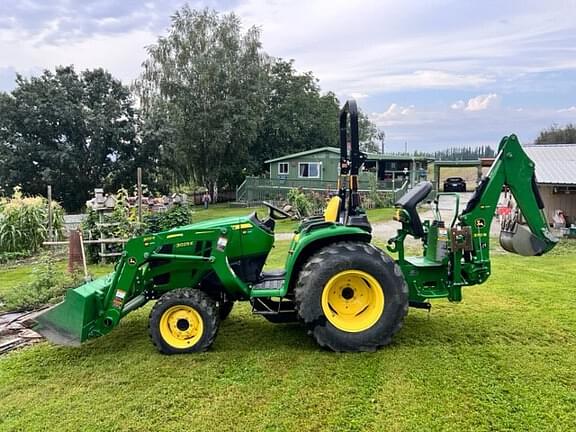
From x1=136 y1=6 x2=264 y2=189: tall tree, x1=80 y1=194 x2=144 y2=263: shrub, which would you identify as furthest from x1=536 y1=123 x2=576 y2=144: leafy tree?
x1=80 y1=194 x2=144 y2=263: shrub

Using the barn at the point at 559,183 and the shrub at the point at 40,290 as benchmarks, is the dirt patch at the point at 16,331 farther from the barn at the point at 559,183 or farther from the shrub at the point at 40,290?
the barn at the point at 559,183

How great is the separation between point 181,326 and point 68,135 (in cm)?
2117

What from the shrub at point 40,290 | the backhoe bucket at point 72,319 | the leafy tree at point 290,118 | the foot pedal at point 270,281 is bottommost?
the shrub at point 40,290

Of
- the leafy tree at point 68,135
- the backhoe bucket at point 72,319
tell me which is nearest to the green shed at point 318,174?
the leafy tree at point 68,135

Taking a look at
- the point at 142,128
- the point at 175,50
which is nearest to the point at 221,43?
the point at 175,50

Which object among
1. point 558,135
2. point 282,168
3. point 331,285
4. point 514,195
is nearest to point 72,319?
point 331,285

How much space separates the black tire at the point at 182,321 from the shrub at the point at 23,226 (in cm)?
817

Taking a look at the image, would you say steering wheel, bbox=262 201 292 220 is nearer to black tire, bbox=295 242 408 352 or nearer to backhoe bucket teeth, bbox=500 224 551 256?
black tire, bbox=295 242 408 352

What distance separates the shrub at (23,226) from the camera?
426 inches

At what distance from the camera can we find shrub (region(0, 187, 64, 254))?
10.8 meters

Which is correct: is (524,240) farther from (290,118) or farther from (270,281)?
(290,118)

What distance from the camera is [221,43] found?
26578 millimetres

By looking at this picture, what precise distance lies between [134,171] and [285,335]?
66.4 feet

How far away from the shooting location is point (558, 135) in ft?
126
